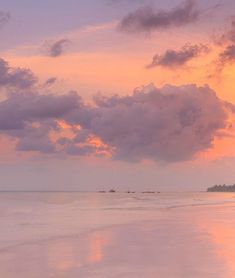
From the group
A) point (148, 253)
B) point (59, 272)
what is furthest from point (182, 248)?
point (59, 272)

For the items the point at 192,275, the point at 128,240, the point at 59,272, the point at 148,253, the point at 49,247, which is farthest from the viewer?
the point at 128,240

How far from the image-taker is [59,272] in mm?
16500

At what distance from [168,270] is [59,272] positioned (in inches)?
141

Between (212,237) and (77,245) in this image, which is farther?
(212,237)

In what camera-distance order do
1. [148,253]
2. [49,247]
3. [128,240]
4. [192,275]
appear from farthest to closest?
[128,240] → [49,247] → [148,253] → [192,275]

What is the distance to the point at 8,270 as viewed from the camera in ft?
56.2

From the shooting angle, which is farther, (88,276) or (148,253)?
(148,253)

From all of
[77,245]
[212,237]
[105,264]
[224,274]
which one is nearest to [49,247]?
[77,245]

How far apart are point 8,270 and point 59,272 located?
1917 mm

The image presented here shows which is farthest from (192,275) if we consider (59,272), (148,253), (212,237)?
(212,237)

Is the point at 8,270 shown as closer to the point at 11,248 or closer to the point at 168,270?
the point at 168,270

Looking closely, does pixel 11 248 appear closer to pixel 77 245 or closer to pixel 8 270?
pixel 77 245

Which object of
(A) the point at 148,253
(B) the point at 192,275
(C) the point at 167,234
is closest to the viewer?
(B) the point at 192,275

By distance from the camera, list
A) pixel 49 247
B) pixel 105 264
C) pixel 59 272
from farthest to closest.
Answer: pixel 49 247 < pixel 105 264 < pixel 59 272
